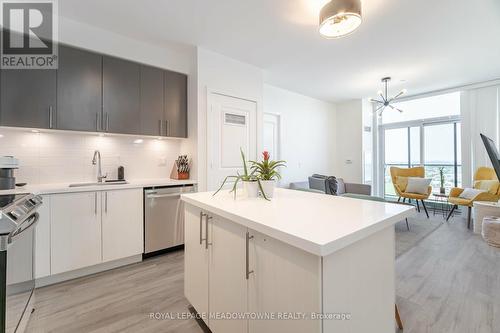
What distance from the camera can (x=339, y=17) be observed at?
A: 2016mm

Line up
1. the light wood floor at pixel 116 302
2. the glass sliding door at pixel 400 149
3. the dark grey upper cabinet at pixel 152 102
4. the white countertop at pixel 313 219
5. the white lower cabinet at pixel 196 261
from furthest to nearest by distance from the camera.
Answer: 1. the glass sliding door at pixel 400 149
2. the dark grey upper cabinet at pixel 152 102
3. the light wood floor at pixel 116 302
4. the white lower cabinet at pixel 196 261
5. the white countertop at pixel 313 219

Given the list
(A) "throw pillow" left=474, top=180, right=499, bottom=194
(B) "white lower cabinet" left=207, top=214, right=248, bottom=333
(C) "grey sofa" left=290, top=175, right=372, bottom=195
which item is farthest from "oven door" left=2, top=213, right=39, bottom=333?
(A) "throw pillow" left=474, top=180, right=499, bottom=194

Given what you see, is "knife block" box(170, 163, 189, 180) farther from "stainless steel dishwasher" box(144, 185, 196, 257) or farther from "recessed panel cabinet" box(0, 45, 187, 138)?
"recessed panel cabinet" box(0, 45, 187, 138)

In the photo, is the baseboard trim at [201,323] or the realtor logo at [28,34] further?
the realtor logo at [28,34]

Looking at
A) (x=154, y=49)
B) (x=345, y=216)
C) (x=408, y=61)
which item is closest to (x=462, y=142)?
(x=408, y=61)

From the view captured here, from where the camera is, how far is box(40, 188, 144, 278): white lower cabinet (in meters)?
2.04

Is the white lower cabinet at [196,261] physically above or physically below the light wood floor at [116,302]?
above

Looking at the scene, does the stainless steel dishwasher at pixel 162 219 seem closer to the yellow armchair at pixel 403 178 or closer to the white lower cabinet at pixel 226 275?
the white lower cabinet at pixel 226 275

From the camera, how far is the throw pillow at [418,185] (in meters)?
4.28

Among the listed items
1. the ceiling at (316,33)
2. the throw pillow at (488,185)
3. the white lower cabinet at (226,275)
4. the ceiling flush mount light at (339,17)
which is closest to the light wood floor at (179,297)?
the white lower cabinet at (226,275)

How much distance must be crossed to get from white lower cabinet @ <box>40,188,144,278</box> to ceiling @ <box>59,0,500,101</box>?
195 centimetres

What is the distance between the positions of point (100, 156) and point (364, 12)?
3.52m

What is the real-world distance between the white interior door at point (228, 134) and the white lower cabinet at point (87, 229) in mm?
1061

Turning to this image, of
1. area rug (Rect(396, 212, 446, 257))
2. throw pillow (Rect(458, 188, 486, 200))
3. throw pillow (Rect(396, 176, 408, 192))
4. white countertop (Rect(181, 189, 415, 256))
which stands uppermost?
white countertop (Rect(181, 189, 415, 256))
